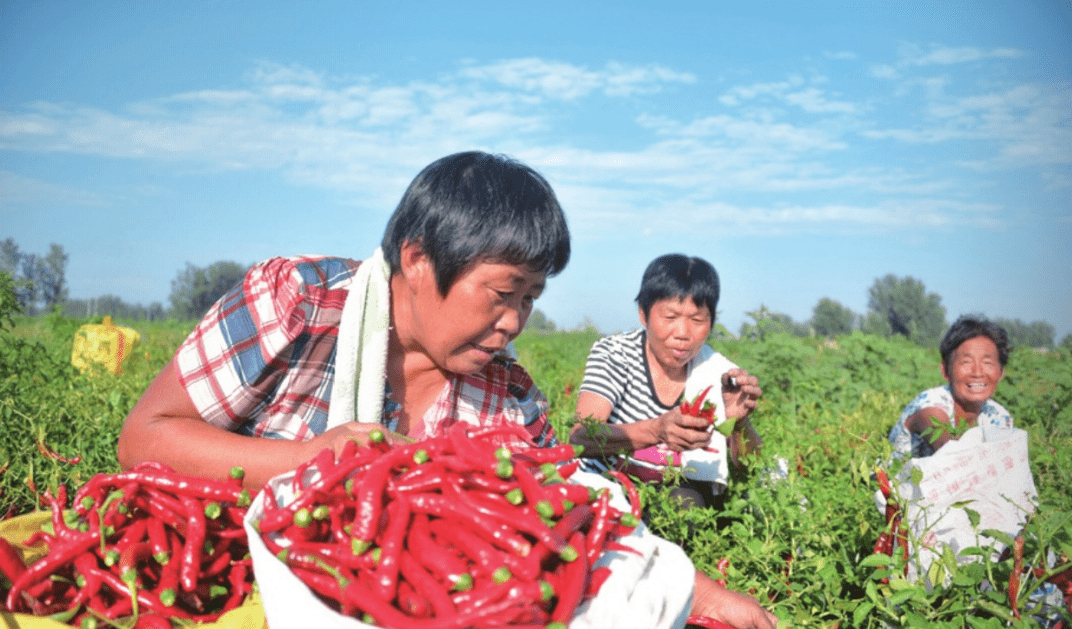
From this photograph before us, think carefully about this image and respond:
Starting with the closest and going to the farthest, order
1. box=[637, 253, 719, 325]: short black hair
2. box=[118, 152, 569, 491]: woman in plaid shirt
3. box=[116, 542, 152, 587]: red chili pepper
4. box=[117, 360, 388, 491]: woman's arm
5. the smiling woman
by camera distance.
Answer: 1. box=[116, 542, 152, 587]: red chili pepper
2. box=[117, 360, 388, 491]: woman's arm
3. box=[118, 152, 569, 491]: woman in plaid shirt
4. box=[637, 253, 719, 325]: short black hair
5. the smiling woman

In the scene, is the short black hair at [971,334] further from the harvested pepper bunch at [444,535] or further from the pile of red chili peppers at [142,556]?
the pile of red chili peppers at [142,556]

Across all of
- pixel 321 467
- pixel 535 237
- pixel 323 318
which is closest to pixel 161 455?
pixel 323 318

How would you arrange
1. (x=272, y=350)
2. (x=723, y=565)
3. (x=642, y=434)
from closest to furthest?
(x=272, y=350) → (x=723, y=565) → (x=642, y=434)

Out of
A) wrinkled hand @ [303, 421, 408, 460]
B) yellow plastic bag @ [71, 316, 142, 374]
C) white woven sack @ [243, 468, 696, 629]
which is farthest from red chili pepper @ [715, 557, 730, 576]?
yellow plastic bag @ [71, 316, 142, 374]

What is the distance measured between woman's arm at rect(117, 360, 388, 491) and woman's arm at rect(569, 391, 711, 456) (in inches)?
75.9

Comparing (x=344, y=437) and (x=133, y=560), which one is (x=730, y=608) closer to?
(x=344, y=437)

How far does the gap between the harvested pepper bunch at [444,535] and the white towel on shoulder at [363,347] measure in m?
0.74

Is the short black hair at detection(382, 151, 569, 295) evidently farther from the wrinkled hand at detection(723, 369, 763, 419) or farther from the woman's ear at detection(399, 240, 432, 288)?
the wrinkled hand at detection(723, 369, 763, 419)

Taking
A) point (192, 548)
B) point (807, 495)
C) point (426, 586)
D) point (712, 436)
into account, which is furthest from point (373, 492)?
point (712, 436)

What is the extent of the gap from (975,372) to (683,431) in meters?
2.51

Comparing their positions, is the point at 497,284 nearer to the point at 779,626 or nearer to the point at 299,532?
the point at 299,532

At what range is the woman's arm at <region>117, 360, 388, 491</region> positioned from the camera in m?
2.07

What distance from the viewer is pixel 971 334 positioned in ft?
16.8

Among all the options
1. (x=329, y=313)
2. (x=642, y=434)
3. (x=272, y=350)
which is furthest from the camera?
(x=642, y=434)
